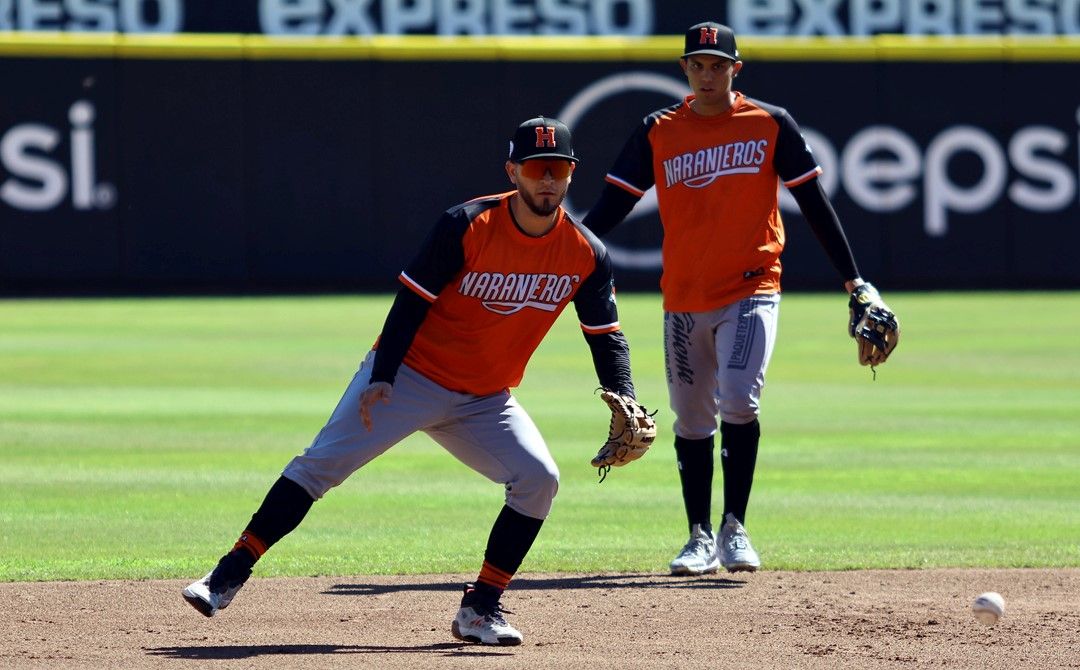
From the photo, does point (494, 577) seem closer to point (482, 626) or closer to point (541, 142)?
point (482, 626)

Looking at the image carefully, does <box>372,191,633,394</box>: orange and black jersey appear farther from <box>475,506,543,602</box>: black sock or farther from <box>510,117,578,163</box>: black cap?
<box>475,506,543,602</box>: black sock

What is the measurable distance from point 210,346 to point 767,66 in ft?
30.5

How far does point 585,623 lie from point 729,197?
2.01 metres

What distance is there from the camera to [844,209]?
23312mm

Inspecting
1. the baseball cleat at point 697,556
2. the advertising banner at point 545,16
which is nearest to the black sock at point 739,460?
the baseball cleat at point 697,556

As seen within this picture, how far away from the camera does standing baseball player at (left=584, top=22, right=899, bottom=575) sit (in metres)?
7.48

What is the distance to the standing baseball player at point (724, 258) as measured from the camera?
24.6 feet

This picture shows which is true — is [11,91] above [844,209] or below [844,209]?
above

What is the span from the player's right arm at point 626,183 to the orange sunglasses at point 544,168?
1782 millimetres

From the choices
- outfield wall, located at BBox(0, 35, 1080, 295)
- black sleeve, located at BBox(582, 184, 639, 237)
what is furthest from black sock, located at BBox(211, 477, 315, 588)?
outfield wall, located at BBox(0, 35, 1080, 295)

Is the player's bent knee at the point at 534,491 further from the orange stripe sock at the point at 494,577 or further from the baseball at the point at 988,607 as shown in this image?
the baseball at the point at 988,607

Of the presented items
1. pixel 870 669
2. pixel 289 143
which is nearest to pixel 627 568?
pixel 870 669

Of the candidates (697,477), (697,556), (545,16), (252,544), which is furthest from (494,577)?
(545,16)

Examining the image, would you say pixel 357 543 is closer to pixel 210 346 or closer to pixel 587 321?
pixel 587 321
